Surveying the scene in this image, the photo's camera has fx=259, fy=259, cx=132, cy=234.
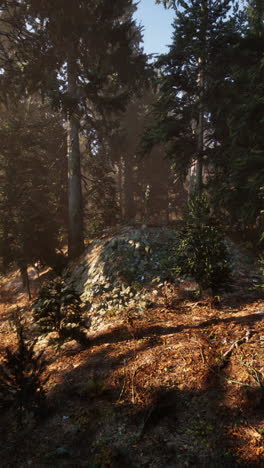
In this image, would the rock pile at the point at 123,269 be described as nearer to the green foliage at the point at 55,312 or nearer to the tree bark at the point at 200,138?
the green foliage at the point at 55,312

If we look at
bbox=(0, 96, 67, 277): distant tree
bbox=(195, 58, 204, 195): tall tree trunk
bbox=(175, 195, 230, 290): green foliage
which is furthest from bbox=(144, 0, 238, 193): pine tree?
bbox=(0, 96, 67, 277): distant tree

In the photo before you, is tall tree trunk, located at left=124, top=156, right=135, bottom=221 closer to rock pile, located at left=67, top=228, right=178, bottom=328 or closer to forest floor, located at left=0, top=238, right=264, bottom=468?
rock pile, located at left=67, top=228, right=178, bottom=328

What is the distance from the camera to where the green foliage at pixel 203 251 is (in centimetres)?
669

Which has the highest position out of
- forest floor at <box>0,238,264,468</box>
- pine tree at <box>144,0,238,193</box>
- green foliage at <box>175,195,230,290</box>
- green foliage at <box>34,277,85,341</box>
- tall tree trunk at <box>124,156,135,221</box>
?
pine tree at <box>144,0,238,193</box>

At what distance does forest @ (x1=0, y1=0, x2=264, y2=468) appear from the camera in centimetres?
389

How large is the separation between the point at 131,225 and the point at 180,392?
9.38 meters

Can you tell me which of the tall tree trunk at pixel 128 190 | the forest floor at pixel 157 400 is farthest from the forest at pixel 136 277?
the tall tree trunk at pixel 128 190

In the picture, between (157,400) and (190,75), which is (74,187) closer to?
(190,75)

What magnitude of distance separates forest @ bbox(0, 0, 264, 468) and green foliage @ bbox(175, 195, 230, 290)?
0.13ft

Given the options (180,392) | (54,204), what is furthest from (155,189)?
(180,392)

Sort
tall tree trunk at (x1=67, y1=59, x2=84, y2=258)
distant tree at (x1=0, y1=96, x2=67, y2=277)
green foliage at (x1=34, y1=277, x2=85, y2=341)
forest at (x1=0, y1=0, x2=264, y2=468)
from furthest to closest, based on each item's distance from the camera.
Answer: tall tree trunk at (x1=67, y1=59, x2=84, y2=258) → distant tree at (x1=0, y1=96, x2=67, y2=277) → green foliage at (x1=34, y1=277, x2=85, y2=341) → forest at (x1=0, y1=0, x2=264, y2=468)

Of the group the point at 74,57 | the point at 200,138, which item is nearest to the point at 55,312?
the point at 200,138

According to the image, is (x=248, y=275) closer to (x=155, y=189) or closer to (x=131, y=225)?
(x=131, y=225)

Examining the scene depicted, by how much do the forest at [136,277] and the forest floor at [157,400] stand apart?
0.02m
